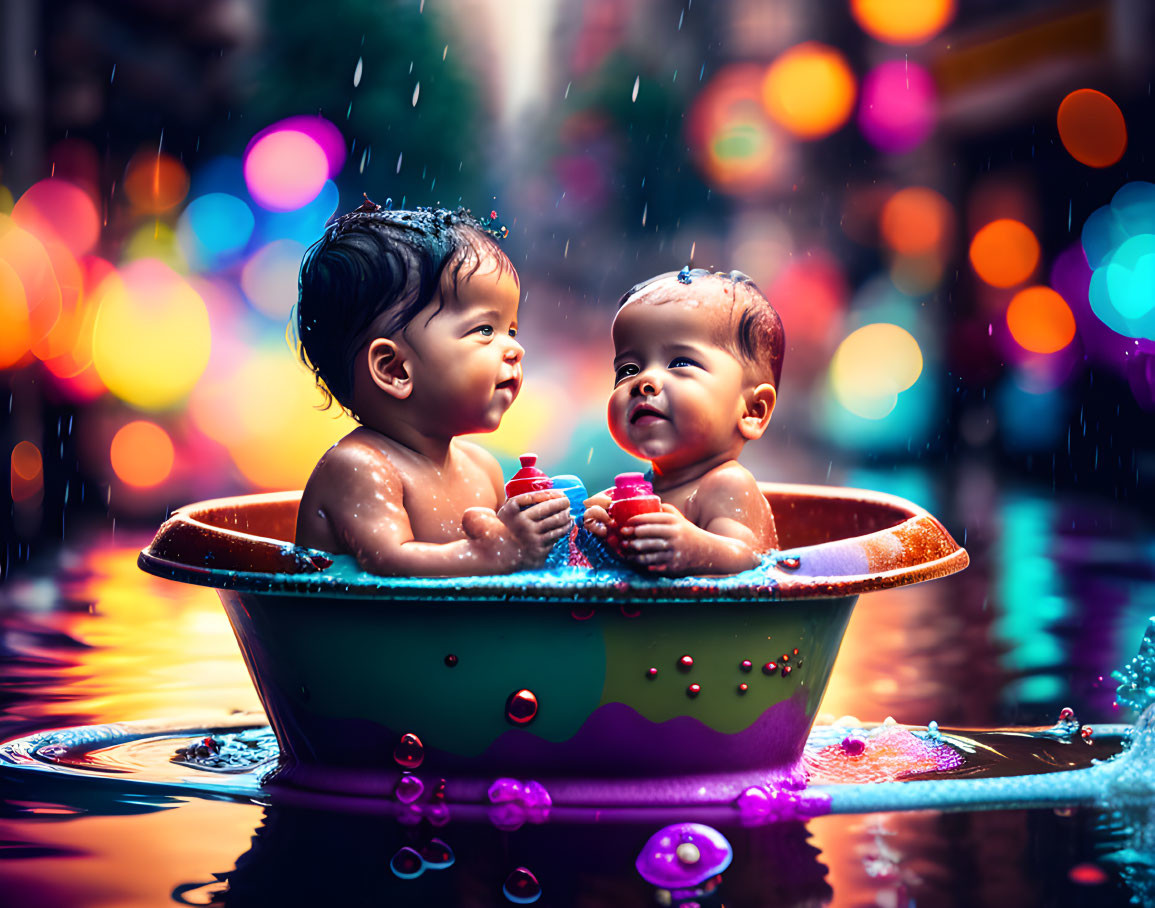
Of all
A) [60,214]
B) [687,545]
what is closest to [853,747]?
[687,545]

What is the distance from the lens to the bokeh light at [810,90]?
51.1ft

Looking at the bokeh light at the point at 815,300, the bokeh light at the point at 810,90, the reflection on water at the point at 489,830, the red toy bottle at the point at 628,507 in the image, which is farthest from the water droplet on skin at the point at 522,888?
the bokeh light at the point at 810,90

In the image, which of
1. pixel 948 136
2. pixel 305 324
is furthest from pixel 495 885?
pixel 948 136

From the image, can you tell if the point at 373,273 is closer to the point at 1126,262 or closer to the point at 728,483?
the point at 728,483

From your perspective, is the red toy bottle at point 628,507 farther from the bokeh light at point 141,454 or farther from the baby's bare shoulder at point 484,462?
the bokeh light at point 141,454

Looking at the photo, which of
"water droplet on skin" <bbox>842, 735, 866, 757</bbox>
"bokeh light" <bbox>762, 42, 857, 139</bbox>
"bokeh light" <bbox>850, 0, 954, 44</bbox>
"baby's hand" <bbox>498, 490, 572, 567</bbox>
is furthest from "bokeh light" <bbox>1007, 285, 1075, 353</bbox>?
"baby's hand" <bbox>498, 490, 572, 567</bbox>

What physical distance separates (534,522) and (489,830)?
20.4 inches

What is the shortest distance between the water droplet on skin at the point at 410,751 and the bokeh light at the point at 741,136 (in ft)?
48.8

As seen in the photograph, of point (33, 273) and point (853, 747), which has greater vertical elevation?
point (33, 273)

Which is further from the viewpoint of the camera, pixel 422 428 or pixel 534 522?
pixel 422 428

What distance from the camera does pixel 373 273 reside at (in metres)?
2.26

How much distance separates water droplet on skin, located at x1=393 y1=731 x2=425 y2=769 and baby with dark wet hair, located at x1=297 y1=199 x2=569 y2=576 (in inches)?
13.6

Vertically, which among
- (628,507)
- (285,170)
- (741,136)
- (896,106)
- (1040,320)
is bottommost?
(628,507)

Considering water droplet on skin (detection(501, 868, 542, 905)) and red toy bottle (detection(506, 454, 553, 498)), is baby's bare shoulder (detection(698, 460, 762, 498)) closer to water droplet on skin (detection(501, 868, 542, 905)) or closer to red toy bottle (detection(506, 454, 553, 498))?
red toy bottle (detection(506, 454, 553, 498))
